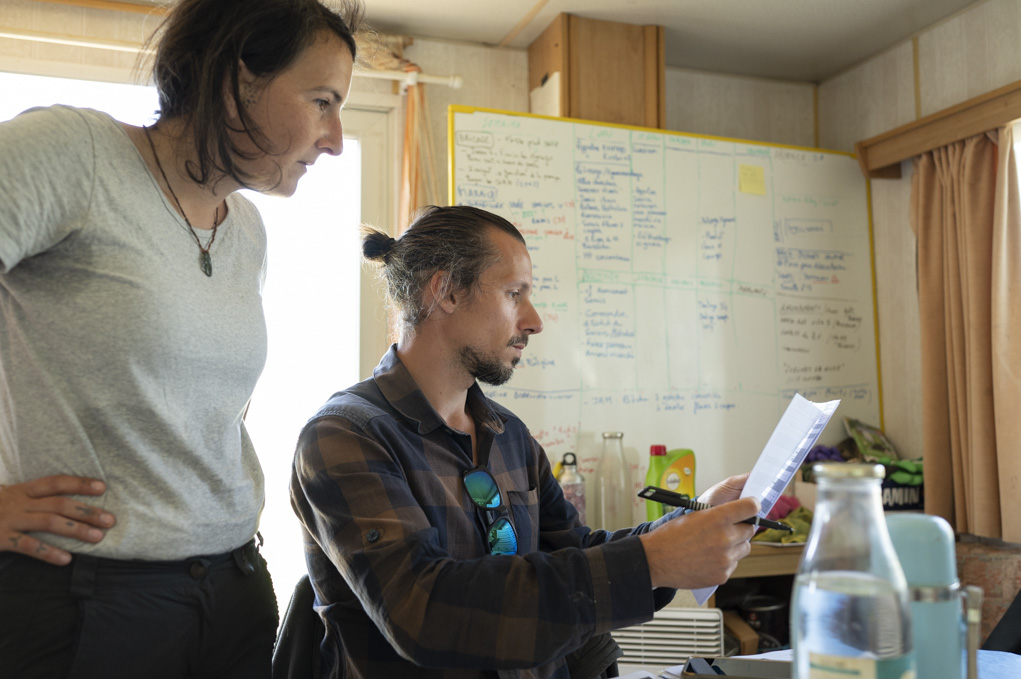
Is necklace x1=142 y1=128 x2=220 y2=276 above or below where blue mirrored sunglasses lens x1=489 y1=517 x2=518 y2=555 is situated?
above

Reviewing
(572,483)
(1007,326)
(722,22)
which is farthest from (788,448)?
(722,22)

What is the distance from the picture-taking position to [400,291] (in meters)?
1.61

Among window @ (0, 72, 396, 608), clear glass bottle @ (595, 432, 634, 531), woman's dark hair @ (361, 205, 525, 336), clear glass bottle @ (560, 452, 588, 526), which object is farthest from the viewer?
window @ (0, 72, 396, 608)

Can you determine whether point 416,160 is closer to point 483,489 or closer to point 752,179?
point 752,179

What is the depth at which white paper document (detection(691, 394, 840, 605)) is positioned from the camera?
109cm

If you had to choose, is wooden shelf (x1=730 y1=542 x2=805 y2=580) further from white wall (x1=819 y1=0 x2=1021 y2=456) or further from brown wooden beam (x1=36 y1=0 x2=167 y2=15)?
brown wooden beam (x1=36 y1=0 x2=167 y2=15)

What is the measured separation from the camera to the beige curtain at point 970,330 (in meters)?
2.67

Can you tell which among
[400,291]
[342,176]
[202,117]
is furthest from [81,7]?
[202,117]

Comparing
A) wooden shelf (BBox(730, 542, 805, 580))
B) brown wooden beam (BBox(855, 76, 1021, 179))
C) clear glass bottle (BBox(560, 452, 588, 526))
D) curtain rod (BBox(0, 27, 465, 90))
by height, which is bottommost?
wooden shelf (BBox(730, 542, 805, 580))

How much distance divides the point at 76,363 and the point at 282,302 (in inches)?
83.7

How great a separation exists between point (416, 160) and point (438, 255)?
153cm

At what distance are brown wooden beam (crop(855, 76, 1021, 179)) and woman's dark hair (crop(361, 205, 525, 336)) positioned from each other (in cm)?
193

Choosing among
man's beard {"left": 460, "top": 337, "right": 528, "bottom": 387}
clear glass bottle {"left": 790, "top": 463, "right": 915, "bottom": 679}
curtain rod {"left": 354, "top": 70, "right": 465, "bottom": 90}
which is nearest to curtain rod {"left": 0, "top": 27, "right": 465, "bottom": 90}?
curtain rod {"left": 354, "top": 70, "right": 465, "bottom": 90}

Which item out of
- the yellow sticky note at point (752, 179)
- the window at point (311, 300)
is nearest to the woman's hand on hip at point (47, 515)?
the window at point (311, 300)
